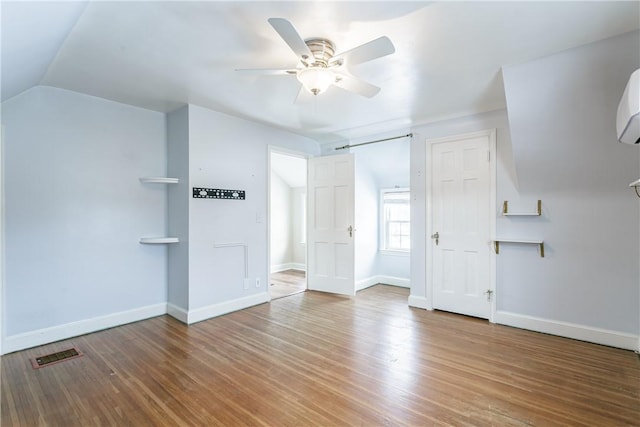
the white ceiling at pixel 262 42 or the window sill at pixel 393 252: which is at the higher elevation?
the white ceiling at pixel 262 42

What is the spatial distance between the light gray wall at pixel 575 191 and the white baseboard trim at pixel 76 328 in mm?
4093

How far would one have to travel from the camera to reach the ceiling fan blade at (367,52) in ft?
5.72

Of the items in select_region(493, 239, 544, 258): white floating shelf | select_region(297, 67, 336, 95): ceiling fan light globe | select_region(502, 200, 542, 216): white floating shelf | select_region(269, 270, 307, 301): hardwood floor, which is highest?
select_region(297, 67, 336, 95): ceiling fan light globe

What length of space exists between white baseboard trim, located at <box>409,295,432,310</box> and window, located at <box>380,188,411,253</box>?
53.2 inches

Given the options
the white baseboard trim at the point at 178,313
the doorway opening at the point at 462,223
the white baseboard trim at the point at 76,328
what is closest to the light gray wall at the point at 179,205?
the white baseboard trim at the point at 178,313

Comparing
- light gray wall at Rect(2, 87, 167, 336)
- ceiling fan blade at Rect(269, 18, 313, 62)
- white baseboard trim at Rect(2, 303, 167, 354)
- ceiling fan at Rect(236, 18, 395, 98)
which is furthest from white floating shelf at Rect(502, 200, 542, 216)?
white baseboard trim at Rect(2, 303, 167, 354)

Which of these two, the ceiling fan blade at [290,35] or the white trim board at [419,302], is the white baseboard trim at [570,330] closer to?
the white trim board at [419,302]

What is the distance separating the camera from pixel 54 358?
2.66m

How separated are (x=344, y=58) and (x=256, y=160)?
250 cm

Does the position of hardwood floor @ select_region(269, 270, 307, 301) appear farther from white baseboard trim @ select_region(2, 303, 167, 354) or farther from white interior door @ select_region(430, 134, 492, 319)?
white interior door @ select_region(430, 134, 492, 319)

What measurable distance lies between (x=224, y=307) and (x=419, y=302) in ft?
8.21

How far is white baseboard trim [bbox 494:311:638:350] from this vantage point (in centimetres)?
280

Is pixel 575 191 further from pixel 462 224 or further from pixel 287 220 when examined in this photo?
pixel 287 220

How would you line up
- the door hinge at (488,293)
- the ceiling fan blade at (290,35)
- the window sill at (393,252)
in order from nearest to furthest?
the ceiling fan blade at (290,35) < the door hinge at (488,293) < the window sill at (393,252)
